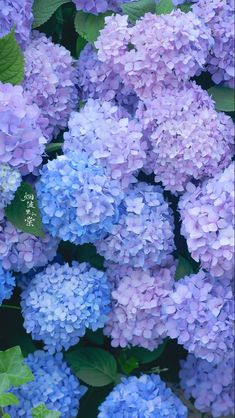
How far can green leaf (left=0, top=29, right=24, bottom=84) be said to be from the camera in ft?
3.87

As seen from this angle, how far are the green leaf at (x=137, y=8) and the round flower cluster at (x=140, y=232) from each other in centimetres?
29

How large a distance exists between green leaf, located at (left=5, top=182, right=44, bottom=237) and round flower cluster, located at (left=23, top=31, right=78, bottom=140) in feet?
0.35

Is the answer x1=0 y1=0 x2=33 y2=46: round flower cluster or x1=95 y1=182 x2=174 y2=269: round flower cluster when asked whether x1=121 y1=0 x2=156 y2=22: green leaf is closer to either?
x1=0 y1=0 x2=33 y2=46: round flower cluster

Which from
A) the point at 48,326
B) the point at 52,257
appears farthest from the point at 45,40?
the point at 48,326

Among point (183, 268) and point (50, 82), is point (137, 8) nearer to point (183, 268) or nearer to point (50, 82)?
point (50, 82)

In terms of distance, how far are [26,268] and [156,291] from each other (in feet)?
0.72

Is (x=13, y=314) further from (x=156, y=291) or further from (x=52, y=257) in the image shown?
(x=156, y=291)

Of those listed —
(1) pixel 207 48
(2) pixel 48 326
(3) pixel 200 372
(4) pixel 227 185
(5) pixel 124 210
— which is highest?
(1) pixel 207 48

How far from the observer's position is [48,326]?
1219 mm

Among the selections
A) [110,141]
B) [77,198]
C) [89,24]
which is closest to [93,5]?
[89,24]

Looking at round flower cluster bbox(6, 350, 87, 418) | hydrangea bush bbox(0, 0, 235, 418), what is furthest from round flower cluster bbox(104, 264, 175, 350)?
round flower cluster bbox(6, 350, 87, 418)

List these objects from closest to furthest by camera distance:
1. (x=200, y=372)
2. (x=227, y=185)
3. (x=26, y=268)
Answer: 1. (x=227, y=185)
2. (x=26, y=268)
3. (x=200, y=372)

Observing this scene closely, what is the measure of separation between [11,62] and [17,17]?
82mm

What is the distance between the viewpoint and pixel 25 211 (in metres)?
1.20
